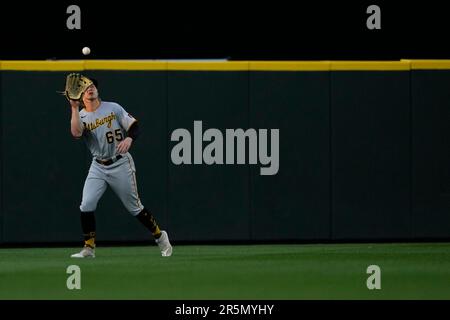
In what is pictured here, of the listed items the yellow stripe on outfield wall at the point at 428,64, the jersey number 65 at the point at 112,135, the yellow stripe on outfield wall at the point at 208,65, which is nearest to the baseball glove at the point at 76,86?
the jersey number 65 at the point at 112,135

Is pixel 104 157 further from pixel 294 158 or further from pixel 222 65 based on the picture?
pixel 294 158

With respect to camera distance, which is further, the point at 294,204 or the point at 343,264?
the point at 294,204

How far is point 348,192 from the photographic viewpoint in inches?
583

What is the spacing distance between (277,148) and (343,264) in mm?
2779

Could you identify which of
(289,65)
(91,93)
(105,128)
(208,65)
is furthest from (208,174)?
(91,93)

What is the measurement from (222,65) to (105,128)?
2.13m

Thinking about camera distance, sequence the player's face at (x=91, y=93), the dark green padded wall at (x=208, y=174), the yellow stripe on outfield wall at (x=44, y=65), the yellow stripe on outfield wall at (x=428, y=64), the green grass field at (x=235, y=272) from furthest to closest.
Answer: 1. the yellow stripe on outfield wall at (x=428, y=64)
2. the dark green padded wall at (x=208, y=174)
3. the yellow stripe on outfield wall at (x=44, y=65)
4. the player's face at (x=91, y=93)
5. the green grass field at (x=235, y=272)

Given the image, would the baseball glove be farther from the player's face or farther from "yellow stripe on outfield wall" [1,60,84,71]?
"yellow stripe on outfield wall" [1,60,84,71]

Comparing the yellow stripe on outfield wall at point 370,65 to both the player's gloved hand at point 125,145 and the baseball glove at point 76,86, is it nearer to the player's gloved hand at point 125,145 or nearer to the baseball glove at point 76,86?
the player's gloved hand at point 125,145

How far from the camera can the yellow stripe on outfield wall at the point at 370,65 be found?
1467 cm

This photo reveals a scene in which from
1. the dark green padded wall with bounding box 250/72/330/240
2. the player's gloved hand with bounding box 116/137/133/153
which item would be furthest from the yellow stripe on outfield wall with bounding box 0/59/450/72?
the player's gloved hand with bounding box 116/137/133/153

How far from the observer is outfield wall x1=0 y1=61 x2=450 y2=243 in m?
14.5

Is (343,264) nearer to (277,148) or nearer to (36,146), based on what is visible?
(277,148)

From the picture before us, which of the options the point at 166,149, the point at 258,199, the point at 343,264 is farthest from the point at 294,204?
the point at 343,264
